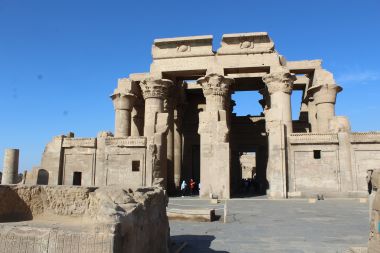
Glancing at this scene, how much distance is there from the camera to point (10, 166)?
2177 centimetres

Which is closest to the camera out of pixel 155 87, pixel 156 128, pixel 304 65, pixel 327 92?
pixel 156 128

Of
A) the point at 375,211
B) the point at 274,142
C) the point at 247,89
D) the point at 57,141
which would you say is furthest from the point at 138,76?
the point at 375,211

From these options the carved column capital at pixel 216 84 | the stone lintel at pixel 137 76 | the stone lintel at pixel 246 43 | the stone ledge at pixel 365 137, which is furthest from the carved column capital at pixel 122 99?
the stone ledge at pixel 365 137

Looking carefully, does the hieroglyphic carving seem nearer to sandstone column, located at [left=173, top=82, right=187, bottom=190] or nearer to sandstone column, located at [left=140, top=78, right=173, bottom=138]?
sandstone column, located at [left=140, top=78, right=173, bottom=138]

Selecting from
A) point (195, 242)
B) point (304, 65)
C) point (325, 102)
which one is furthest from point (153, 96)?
point (195, 242)

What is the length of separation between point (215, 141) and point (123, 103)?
273 inches

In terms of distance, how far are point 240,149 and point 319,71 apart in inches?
354

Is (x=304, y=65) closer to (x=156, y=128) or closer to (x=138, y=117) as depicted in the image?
(x=156, y=128)

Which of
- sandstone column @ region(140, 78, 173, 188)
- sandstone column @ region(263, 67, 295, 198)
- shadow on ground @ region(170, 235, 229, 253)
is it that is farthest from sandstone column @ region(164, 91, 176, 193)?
shadow on ground @ region(170, 235, 229, 253)

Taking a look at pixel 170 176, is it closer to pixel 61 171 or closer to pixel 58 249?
pixel 61 171

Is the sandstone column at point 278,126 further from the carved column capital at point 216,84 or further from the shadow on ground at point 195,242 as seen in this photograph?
the shadow on ground at point 195,242

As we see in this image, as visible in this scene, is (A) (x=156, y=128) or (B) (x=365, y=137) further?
(A) (x=156, y=128)

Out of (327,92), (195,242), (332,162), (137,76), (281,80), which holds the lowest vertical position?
(195,242)

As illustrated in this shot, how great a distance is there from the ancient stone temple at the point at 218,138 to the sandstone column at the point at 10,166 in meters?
2.14
